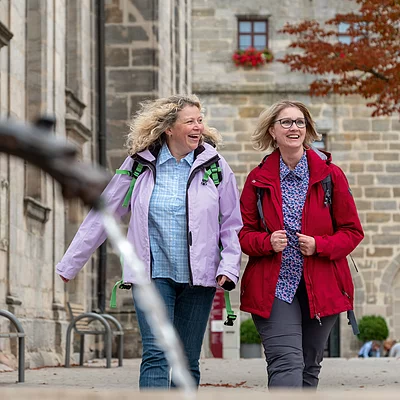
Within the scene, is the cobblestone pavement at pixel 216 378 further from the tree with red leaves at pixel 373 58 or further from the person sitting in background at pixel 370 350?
the person sitting in background at pixel 370 350

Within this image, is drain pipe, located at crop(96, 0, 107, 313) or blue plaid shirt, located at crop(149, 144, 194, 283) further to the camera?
drain pipe, located at crop(96, 0, 107, 313)

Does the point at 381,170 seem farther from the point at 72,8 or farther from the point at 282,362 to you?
the point at 282,362

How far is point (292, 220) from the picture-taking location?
559 cm

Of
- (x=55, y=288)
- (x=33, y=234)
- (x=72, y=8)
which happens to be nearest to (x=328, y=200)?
(x=33, y=234)

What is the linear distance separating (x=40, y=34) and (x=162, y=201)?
8.51 metres

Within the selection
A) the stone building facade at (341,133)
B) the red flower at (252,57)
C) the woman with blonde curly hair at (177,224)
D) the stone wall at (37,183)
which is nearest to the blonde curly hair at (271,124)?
the woman with blonde curly hair at (177,224)

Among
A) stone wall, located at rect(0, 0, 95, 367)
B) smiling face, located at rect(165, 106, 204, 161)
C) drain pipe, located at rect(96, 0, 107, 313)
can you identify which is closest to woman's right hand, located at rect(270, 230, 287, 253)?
smiling face, located at rect(165, 106, 204, 161)

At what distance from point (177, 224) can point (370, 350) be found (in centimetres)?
2149

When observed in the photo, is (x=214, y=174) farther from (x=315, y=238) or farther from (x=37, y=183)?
(x=37, y=183)

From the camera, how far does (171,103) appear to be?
5.85 m

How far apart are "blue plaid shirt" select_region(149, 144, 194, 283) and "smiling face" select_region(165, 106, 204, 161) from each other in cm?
13

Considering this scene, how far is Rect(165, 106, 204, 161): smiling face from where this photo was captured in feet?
18.9

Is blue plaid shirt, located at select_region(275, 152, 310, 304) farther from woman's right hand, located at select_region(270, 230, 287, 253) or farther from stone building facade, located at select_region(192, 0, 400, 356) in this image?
stone building facade, located at select_region(192, 0, 400, 356)

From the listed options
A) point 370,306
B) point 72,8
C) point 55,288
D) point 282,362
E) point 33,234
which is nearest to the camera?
point 282,362
